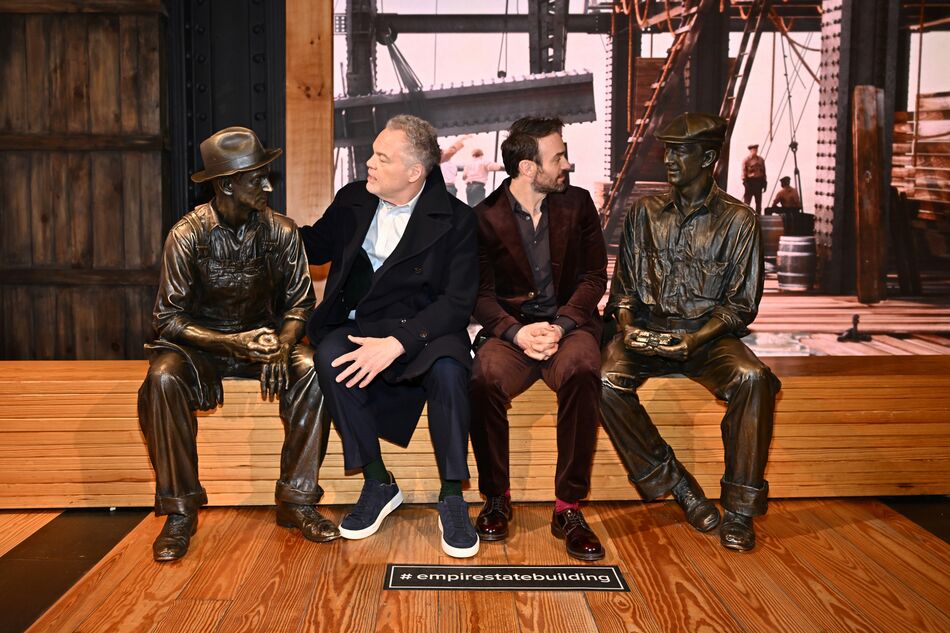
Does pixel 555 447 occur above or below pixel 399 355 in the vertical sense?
below

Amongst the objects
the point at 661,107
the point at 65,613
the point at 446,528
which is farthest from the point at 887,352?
the point at 65,613

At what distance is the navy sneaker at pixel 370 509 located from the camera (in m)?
3.38

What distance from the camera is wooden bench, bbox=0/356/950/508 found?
3670 mm

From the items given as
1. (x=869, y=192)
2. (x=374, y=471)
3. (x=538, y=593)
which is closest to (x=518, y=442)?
(x=374, y=471)

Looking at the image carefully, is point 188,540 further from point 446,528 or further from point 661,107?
point 661,107

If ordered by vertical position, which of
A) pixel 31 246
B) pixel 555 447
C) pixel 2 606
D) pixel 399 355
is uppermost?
pixel 31 246

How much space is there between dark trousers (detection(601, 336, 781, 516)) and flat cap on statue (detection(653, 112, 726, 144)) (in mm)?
768

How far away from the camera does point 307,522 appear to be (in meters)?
3.38

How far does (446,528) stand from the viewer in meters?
3.25

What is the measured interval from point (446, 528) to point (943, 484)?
2139 millimetres

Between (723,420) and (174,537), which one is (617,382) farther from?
(174,537)

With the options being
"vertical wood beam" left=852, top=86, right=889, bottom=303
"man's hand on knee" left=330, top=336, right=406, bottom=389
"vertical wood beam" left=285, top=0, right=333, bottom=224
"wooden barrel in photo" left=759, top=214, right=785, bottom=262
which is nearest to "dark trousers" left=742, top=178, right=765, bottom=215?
"wooden barrel in photo" left=759, top=214, right=785, bottom=262

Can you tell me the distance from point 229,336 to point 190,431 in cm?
38

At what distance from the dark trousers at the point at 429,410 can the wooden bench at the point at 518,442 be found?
371 millimetres
